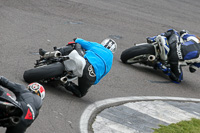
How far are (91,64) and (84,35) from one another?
176 inches

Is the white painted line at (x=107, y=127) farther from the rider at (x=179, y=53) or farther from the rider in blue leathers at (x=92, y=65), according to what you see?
the rider at (x=179, y=53)

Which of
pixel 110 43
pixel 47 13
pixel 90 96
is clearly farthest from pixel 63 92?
pixel 47 13

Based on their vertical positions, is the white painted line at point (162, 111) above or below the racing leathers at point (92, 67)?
below

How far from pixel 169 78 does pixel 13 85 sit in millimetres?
6300

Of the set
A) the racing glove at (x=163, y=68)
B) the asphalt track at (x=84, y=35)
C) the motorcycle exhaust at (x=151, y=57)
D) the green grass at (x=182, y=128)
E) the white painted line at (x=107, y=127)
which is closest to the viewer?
the white painted line at (x=107, y=127)

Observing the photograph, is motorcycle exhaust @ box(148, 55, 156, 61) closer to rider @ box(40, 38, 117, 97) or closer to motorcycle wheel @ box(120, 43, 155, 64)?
motorcycle wheel @ box(120, 43, 155, 64)

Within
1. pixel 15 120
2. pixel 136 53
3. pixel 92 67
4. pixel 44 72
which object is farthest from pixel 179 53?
pixel 15 120

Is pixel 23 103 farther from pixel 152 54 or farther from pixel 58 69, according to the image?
pixel 152 54

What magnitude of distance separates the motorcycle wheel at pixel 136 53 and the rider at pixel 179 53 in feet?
1.06

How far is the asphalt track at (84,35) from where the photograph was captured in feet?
24.7

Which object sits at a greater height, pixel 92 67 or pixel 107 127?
pixel 92 67

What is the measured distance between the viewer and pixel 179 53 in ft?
33.2

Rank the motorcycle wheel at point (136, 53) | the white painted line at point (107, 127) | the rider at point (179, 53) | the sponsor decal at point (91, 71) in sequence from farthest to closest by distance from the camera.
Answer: the motorcycle wheel at point (136, 53), the rider at point (179, 53), the sponsor decal at point (91, 71), the white painted line at point (107, 127)

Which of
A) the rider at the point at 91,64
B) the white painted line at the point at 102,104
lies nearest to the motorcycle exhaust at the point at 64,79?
the rider at the point at 91,64
